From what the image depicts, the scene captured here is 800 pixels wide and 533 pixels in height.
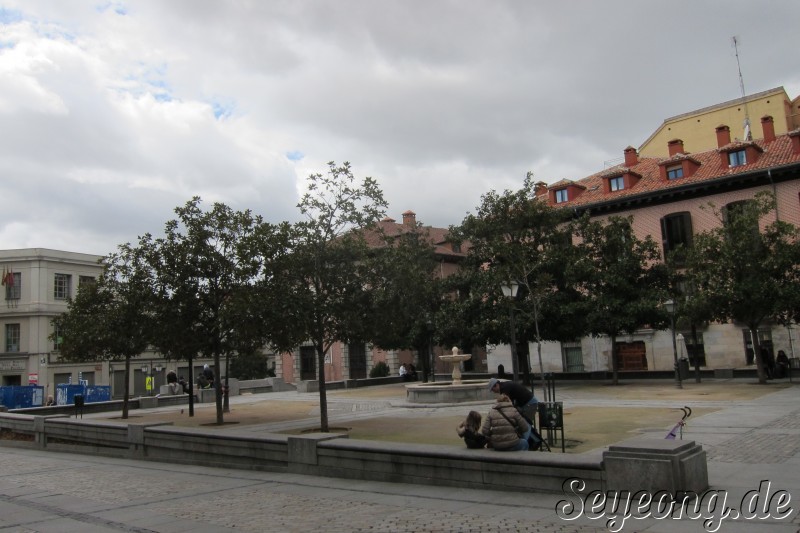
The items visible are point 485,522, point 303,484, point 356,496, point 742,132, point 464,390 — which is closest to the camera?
point 485,522

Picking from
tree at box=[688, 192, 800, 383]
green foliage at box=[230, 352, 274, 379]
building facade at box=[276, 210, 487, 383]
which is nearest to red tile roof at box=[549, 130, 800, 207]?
tree at box=[688, 192, 800, 383]

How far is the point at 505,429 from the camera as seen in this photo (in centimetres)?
948

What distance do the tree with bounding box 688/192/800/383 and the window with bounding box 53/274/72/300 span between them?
160 ft

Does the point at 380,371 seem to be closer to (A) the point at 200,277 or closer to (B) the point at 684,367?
(B) the point at 684,367

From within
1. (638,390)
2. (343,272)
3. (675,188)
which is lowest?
(638,390)

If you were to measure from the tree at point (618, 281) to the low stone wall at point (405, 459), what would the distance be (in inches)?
874

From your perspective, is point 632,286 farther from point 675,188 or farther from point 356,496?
point 356,496

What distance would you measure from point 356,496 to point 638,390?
71.0ft

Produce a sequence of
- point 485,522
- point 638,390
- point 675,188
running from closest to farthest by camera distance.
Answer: point 485,522 < point 638,390 < point 675,188

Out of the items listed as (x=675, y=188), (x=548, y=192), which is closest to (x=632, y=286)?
(x=675, y=188)

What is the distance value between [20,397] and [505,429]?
2988 centimetres

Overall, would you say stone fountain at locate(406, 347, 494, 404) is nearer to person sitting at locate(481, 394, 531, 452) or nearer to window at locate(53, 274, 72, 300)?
person sitting at locate(481, 394, 531, 452)

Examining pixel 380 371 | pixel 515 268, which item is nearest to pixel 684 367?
pixel 515 268

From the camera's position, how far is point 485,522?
729 cm
